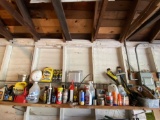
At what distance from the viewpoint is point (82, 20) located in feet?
4.91

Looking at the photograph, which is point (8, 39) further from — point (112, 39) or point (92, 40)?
point (112, 39)

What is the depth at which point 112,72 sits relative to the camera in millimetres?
1542

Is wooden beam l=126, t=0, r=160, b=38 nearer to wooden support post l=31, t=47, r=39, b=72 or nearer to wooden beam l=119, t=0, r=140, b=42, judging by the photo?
wooden beam l=119, t=0, r=140, b=42

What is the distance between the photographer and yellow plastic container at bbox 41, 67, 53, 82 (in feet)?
4.91

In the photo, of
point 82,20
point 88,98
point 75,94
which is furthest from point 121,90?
point 82,20

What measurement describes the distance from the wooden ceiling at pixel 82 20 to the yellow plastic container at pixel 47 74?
17.9 inches

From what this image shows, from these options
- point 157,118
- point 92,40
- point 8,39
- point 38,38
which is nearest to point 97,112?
point 157,118

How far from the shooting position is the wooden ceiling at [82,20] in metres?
1.23

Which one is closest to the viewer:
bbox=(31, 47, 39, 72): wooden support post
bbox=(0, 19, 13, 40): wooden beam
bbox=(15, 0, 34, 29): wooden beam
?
bbox=(15, 0, 34, 29): wooden beam

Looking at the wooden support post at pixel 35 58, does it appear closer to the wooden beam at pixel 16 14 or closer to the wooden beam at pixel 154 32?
the wooden beam at pixel 16 14

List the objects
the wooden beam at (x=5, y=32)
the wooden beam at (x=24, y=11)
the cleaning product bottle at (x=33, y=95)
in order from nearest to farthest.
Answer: the wooden beam at (x=24, y=11) → the cleaning product bottle at (x=33, y=95) → the wooden beam at (x=5, y=32)

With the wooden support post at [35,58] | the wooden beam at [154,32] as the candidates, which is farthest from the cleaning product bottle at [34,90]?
the wooden beam at [154,32]

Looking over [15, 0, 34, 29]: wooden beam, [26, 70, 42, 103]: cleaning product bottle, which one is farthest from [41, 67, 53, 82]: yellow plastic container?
[15, 0, 34, 29]: wooden beam

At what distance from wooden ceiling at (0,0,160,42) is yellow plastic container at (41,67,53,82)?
1.49ft
